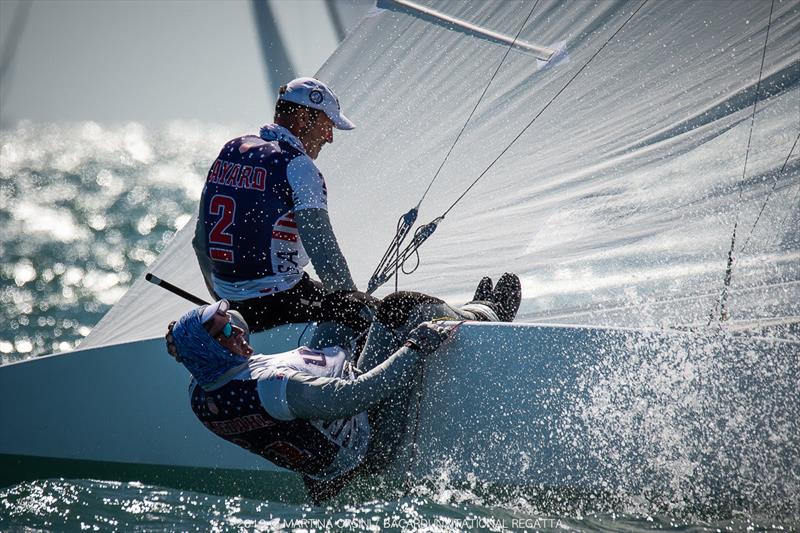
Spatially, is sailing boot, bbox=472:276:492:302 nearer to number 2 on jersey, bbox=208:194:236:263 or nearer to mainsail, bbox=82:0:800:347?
mainsail, bbox=82:0:800:347

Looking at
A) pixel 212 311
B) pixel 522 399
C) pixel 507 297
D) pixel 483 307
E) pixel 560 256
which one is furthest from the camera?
pixel 560 256

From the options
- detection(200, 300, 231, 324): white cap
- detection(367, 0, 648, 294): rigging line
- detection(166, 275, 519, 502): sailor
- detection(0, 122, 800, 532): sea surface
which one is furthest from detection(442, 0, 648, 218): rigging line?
detection(200, 300, 231, 324): white cap

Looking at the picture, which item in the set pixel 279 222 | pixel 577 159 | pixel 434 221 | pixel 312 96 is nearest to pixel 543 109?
pixel 577 159

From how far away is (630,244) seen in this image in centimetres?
288

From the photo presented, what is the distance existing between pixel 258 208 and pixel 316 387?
485 millimetres

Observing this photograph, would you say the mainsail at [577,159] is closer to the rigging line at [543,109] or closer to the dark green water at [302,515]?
the rigging line at [543,109]

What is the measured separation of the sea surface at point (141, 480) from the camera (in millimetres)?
1643

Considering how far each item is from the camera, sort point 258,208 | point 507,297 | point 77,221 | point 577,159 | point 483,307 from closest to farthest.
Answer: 1. point 258,208
2. point 483,307
3. point 507,297
4. point 577,159
5. point 77,221

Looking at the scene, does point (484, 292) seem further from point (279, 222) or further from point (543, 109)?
point (543, 109)

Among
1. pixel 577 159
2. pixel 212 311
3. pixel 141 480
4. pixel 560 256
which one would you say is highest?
pixel 577 159

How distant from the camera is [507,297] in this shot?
8.05 feet

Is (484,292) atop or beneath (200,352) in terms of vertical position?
atop

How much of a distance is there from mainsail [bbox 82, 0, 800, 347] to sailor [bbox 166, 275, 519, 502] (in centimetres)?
89

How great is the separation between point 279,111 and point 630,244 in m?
1.34
